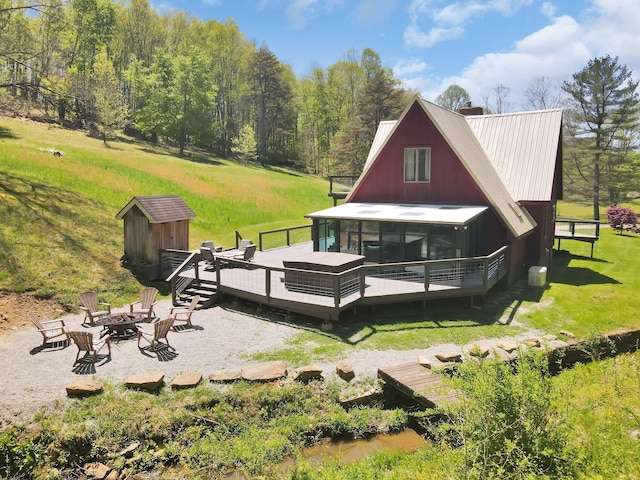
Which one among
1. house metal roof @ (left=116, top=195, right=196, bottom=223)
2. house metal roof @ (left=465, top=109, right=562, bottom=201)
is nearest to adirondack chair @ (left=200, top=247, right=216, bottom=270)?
house metal roof @ (left=116, top=195, right=196, bottom=223)

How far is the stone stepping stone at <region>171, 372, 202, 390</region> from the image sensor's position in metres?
8.53

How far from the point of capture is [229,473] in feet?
21.9

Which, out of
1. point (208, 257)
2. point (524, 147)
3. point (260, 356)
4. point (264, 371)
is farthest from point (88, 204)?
point (524, 147)

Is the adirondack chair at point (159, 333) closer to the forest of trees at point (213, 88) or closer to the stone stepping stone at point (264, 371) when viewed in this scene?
the stone stepping stone at point (264, 371)

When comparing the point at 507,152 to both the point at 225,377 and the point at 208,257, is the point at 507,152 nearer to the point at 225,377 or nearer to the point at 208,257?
the point at 208,257

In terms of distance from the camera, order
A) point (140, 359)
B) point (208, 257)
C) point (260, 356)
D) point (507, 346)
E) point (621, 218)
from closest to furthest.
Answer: point (140, 359) → point (260, 356) → point (507, 346) → point (208, 257) → point (621, 218)

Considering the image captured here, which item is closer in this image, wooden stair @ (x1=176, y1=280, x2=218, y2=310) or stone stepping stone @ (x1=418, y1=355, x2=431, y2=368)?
stone stepping stone @ (x1=418, y1=355, x2=431, y2=368)

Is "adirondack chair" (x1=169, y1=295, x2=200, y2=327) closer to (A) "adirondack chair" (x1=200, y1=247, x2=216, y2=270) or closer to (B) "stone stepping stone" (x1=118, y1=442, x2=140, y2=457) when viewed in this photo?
(A) "adirondack chair" (x1=200, y1=247, x2=216, y2=270)

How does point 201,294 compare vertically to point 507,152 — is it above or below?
below

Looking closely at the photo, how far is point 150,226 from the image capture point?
52.4 ft

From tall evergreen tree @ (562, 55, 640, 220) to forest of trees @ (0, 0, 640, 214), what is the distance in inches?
3.4

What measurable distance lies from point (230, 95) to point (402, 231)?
45724 mm

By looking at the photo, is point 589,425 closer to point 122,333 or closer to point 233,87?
point 122,333

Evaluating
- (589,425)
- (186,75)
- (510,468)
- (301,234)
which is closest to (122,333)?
(510,468)
